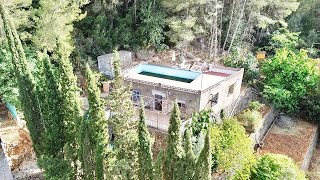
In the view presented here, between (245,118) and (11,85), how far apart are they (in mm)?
14778

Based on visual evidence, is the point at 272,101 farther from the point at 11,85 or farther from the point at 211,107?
the point at 11,85

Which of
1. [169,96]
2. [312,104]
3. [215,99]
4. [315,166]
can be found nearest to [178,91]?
[169,96]

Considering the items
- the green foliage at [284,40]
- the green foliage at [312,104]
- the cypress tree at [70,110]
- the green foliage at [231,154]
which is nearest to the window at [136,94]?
the green foliage at [231,154]

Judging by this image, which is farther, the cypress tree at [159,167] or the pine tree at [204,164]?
the cypress tree at [159,167]

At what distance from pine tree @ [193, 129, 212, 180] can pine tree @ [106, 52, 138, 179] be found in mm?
3026

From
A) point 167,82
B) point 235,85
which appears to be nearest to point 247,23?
point 235,85

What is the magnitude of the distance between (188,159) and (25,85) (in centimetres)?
862

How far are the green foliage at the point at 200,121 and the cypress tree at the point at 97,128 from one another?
226 inches

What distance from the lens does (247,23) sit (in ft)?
103

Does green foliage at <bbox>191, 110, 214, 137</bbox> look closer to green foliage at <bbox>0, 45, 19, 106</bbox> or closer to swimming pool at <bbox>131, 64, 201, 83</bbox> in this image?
swimming pool at <bbox>131, 64, 201, 83</bbox>

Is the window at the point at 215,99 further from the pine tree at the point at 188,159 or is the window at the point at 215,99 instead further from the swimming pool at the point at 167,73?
the pine tree at the point at 188,159

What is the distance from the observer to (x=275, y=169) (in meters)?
17.9

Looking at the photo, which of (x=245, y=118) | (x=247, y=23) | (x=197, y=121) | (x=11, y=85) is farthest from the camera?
(x=247, y=23)

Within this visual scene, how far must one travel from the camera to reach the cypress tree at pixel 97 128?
13703 millimetres
